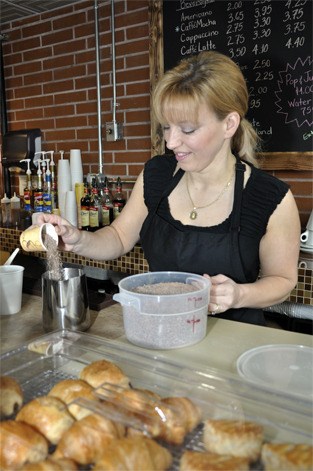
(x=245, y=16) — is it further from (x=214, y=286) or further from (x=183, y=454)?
(x=183, y=454)

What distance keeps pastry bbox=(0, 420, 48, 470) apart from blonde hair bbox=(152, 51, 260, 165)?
A: 997mm

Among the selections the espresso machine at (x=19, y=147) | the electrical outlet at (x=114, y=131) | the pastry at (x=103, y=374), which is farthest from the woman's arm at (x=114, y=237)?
Answer: the espresso machine at (x=19, y=147)

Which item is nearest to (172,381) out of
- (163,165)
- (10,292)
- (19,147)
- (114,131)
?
(10,292)

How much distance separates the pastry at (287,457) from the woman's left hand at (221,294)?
0.50 m

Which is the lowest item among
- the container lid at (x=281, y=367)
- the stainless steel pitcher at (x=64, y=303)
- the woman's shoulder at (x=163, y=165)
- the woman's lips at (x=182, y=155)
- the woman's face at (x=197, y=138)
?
the container lid at (x=281, y=367)

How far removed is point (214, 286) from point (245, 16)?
1775mm

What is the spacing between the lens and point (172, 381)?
809 millimetres

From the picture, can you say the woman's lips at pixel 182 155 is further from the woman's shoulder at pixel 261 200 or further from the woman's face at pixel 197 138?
the woman's shoulder at pixel 261 200

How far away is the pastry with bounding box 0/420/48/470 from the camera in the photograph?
641 millimetres

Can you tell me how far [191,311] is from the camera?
103 centimetres

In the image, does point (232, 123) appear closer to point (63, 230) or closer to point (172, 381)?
point (63, 230)

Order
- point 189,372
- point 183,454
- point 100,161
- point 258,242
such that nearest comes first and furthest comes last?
point 183,454, point 189,372, point 258,242, point 100,161

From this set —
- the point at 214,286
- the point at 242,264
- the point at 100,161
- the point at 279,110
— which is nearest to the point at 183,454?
the point at 214,286

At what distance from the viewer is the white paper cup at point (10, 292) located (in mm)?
1270
